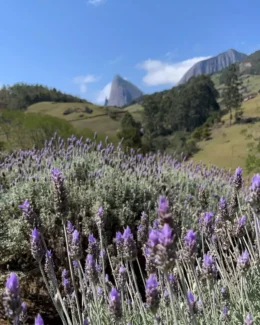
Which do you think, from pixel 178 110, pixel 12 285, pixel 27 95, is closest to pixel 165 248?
pixel 12 285

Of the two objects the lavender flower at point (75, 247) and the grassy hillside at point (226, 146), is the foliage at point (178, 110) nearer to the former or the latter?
the grassy hillside at point (226, 146)

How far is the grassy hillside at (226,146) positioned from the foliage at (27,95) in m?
26.5

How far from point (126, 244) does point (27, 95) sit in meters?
72.9

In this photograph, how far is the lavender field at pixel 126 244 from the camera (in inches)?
75.7

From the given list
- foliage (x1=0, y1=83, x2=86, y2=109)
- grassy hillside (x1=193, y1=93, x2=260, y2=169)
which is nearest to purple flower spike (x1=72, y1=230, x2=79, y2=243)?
grassy hillside (x1=193, y1=93, x2=260, y2=169)

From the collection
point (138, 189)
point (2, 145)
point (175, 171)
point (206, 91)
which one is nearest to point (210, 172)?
point (175, 171)

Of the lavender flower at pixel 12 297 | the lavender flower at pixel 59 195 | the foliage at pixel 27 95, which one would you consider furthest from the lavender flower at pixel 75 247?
the foliage at pixel 27 95

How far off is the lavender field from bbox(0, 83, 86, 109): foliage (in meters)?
50.1

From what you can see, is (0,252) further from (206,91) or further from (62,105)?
(206,91)

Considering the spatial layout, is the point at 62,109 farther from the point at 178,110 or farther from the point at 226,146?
the point at 226,146

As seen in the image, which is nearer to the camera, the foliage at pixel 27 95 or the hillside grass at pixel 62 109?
the foliage at pixel 27 95

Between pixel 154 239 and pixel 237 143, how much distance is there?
45.4 meters

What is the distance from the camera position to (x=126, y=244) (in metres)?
2.40

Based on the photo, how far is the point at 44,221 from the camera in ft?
16.1
